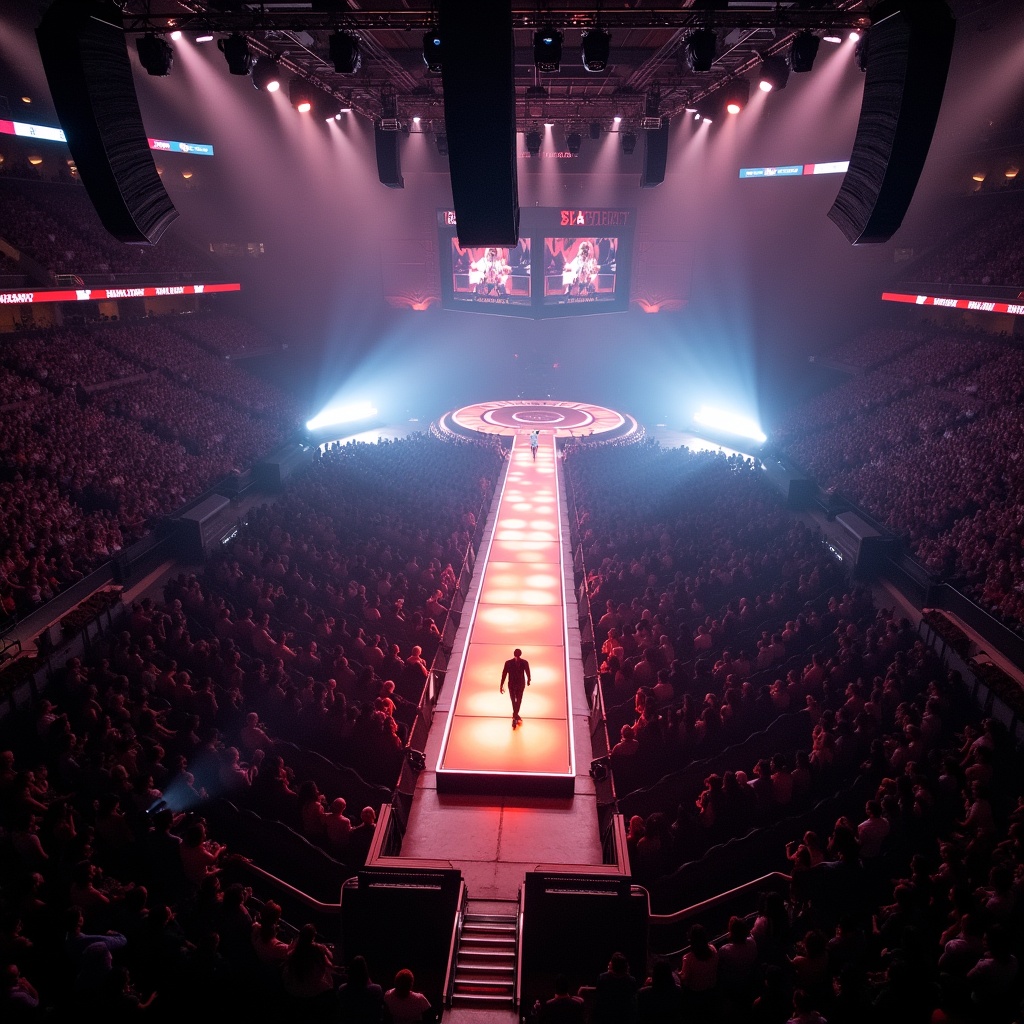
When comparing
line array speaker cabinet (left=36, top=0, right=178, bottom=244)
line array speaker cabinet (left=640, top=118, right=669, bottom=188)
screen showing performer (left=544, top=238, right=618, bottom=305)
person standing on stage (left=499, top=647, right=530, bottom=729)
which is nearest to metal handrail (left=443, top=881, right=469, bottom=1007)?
person standing on stage (left=499, top=647, right=530, bottom=729)

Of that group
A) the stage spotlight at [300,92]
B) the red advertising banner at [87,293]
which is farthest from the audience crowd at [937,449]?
the red advertising banner at [87,293]

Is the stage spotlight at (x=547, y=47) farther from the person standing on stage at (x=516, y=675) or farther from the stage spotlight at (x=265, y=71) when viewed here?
the person standing on stage at (x=516, y=675)

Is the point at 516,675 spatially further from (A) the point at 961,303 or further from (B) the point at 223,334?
(B) the point at 223,334

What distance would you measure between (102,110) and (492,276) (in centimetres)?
2330

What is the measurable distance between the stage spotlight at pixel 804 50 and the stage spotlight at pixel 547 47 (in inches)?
146

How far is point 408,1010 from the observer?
15.9ft

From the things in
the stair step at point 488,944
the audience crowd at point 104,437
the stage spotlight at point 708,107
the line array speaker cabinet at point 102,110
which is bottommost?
the stair step at point 488,944

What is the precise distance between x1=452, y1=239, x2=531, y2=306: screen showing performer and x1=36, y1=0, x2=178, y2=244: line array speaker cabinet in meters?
22.1

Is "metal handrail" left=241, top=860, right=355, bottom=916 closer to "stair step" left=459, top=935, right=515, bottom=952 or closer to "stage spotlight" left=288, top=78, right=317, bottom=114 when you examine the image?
"stair step" left=459, top=935, right=515, bottom=952

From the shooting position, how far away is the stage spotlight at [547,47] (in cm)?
860

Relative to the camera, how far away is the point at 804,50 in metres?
9.72

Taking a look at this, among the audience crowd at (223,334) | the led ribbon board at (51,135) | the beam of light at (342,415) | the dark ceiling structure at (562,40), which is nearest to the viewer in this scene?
the dark ceiling structure at (562,40)

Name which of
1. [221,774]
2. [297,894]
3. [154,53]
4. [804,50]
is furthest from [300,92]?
[297,894]

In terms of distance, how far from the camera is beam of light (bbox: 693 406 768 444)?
27402 millimetres
